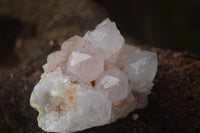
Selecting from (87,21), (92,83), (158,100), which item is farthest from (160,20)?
(92,83)

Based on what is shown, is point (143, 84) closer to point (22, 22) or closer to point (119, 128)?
point (119, 128)

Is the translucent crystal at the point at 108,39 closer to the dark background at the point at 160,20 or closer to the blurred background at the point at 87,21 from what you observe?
the blurred background at the point at 87,21

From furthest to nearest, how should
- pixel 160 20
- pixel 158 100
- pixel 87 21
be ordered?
1. pixel 160 20
2. pixel 87 21
3. pixel 158 100

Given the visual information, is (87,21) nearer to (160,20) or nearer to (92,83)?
(160,20)

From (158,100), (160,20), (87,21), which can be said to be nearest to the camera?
(158,100)

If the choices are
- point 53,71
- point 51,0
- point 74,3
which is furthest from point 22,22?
point 53,71

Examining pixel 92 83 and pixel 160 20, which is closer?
pixel 92 83
